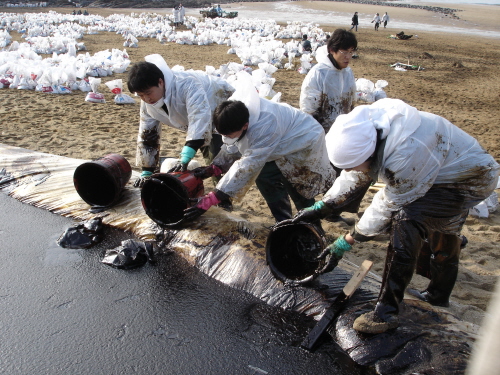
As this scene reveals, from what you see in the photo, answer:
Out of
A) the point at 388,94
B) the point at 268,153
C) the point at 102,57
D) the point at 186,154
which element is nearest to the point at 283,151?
the point at 268,153

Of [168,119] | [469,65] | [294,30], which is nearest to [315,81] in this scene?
[168,119]

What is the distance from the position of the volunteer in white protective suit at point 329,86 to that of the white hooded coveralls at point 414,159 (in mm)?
1750

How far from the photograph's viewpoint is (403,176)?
223 cm

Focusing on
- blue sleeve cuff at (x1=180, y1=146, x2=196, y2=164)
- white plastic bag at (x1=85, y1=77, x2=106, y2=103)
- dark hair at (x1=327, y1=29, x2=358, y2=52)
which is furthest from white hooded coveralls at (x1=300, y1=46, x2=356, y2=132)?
white plastic bag at (x1=85, y1=77, x2=106, y2=103)

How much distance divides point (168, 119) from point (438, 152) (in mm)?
2397

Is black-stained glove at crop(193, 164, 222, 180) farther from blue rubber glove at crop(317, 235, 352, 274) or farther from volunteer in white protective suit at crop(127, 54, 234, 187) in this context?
blue rubber glove at crop(317, 235, 352, 274)

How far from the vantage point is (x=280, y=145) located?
337cm

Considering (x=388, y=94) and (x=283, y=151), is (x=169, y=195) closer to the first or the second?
(x=283, y=151)

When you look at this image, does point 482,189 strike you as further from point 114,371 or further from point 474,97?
point 474,97

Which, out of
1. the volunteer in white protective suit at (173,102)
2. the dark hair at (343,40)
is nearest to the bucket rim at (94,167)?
the volunteer in white protective suit at (173,102)

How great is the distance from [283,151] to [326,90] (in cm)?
109

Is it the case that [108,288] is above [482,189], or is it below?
below

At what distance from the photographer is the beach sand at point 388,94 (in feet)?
12.2

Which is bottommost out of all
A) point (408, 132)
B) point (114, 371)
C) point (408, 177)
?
point (114, 371)
